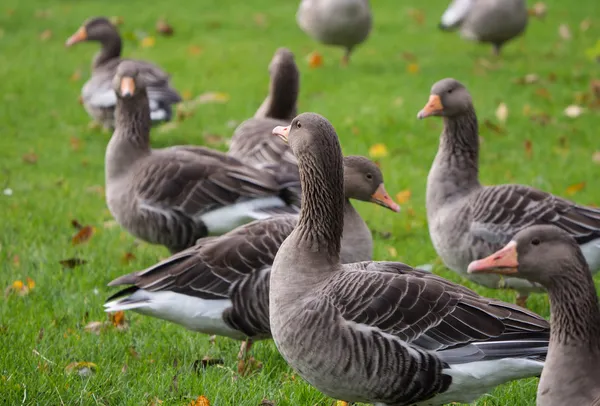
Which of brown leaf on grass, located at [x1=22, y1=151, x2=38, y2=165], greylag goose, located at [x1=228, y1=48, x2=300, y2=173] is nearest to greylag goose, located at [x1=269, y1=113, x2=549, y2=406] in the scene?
greylag goose, located at [x1=228, y1=48, x2=300, y2=173]

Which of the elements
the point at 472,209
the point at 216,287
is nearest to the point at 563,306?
the point at 216,287

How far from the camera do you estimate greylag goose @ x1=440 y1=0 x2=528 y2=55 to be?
12.7 metres

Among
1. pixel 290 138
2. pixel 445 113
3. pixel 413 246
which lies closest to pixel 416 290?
pixel 290 138

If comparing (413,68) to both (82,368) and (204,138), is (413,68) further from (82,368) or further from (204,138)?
(82,368)

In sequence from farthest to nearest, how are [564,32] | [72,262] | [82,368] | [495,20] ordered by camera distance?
[564,32]
[495,20]
[72,262]
[82,368]

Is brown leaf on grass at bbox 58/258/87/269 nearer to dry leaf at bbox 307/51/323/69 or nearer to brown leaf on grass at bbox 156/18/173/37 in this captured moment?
dry leaf at bbox 307/51/323/69

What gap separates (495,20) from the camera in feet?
41.7

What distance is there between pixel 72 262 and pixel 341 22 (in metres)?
7.16

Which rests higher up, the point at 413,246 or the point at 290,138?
the point at 290,138

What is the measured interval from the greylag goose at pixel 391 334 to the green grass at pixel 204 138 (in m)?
0.58

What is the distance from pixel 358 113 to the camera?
34.4ft

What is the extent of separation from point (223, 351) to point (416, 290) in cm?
170

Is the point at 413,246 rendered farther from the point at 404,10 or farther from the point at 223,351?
the point at 404,10

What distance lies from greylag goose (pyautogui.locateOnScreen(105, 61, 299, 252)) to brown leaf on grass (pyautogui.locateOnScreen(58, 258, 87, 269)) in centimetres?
44
